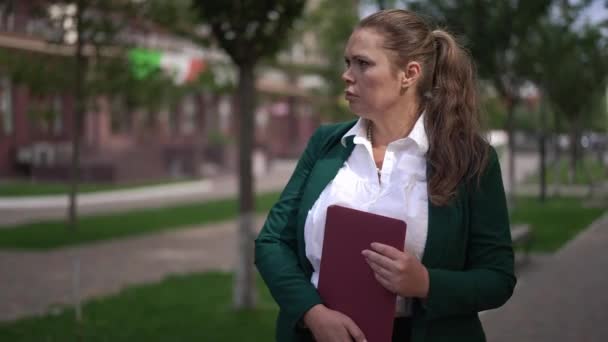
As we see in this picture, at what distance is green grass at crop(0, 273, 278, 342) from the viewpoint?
7000mm

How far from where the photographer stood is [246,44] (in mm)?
8258

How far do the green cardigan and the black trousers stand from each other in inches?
1.2

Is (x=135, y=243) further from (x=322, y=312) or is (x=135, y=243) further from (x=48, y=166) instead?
(x=48, y=166)

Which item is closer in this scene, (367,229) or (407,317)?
(367,229)

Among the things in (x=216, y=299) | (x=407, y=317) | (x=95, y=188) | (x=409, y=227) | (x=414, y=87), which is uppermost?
(x=414, y=87)

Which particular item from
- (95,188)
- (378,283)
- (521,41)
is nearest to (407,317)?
(378,283)

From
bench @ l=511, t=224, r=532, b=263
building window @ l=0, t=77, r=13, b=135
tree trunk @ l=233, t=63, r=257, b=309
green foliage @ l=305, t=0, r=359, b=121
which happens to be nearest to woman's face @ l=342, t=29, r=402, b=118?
tree trunk @ l=233, t=63, r=257, b=309

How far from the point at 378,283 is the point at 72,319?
614 centimetres

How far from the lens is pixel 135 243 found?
1442cm

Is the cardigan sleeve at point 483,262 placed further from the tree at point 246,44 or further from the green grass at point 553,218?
the green grass at point 553,218

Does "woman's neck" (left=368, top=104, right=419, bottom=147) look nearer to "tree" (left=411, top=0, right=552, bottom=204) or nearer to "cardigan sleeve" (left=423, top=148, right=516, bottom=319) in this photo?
"cardigan sleeve" (left=423, top=148, right=516, bottom=319)

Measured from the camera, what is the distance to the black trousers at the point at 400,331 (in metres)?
2.34

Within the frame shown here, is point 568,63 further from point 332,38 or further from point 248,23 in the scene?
point 248,23

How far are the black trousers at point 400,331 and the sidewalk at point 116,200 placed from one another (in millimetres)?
16025
